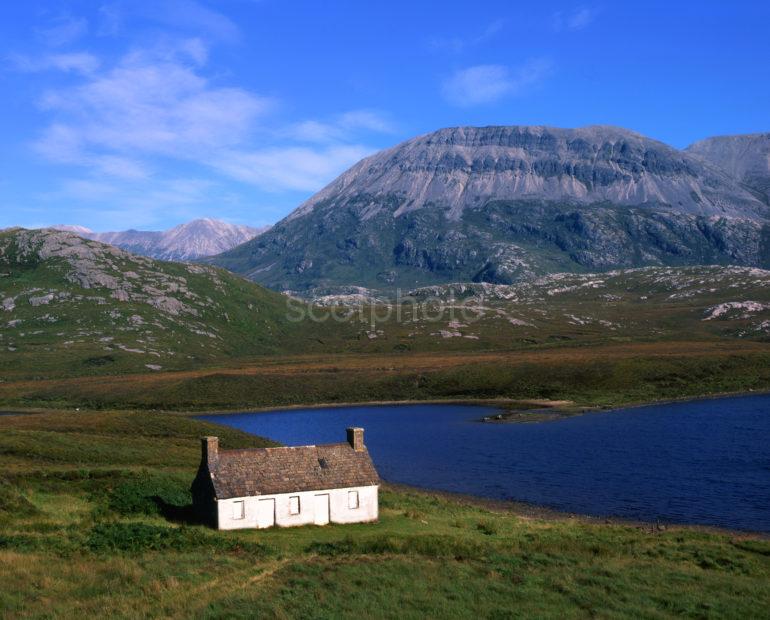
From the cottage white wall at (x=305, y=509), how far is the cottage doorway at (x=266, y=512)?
177mm

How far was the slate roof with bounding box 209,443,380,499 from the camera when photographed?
46312mm

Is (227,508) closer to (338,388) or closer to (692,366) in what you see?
(338,388)

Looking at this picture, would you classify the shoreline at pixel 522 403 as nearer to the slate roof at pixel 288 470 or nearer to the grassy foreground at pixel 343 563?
the slate roof at pixel 288 470

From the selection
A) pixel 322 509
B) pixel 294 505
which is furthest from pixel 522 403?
pixel 294 505

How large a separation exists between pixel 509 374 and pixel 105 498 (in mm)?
120470

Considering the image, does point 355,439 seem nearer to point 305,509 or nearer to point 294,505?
point 305,509

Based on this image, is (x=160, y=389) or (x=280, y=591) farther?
(x=160, y=389)

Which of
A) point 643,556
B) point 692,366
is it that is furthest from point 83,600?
point 692,366

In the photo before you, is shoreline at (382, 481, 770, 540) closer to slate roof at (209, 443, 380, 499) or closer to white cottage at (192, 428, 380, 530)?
white cottage at (192, 428, 380, 530)

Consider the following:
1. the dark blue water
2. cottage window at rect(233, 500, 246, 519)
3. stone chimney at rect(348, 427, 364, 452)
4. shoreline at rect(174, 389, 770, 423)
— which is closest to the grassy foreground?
cottage window at rect(233, 500, 246, 519)

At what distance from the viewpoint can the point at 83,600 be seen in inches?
1132

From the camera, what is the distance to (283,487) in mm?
47031

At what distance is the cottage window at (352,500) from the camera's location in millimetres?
48750

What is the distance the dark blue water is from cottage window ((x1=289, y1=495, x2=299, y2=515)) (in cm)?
2709
